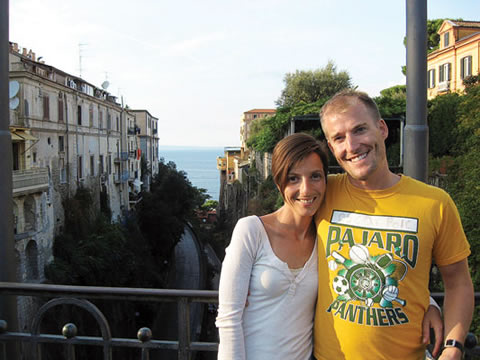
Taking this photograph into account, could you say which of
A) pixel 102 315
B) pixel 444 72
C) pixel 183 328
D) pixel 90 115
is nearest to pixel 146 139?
pixel 90 115

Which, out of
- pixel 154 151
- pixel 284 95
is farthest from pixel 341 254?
pixel 154 151

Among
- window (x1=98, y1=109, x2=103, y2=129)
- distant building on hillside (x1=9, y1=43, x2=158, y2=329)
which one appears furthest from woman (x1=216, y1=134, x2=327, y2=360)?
window (x1=98, y1=109, x2=103, y2=129)

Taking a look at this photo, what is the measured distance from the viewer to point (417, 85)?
2844 mm

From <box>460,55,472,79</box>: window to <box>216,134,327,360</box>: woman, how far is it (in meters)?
26.7

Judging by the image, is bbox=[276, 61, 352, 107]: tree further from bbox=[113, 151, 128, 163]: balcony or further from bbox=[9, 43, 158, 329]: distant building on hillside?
bbox=[113, 151, 128, 163]: balcony

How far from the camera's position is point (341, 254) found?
1.96 metres

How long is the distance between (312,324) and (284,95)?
28.5 metres

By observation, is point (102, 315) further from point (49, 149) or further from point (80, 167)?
point (80, 167)

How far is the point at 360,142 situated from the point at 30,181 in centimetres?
1991

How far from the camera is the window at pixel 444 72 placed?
27.0 metres

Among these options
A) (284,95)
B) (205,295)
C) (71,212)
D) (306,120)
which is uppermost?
(284,95)

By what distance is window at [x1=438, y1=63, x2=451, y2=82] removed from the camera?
27.0m

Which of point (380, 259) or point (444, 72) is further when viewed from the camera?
point (444, 72)

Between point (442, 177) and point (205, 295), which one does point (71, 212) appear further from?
point (205, 295)
